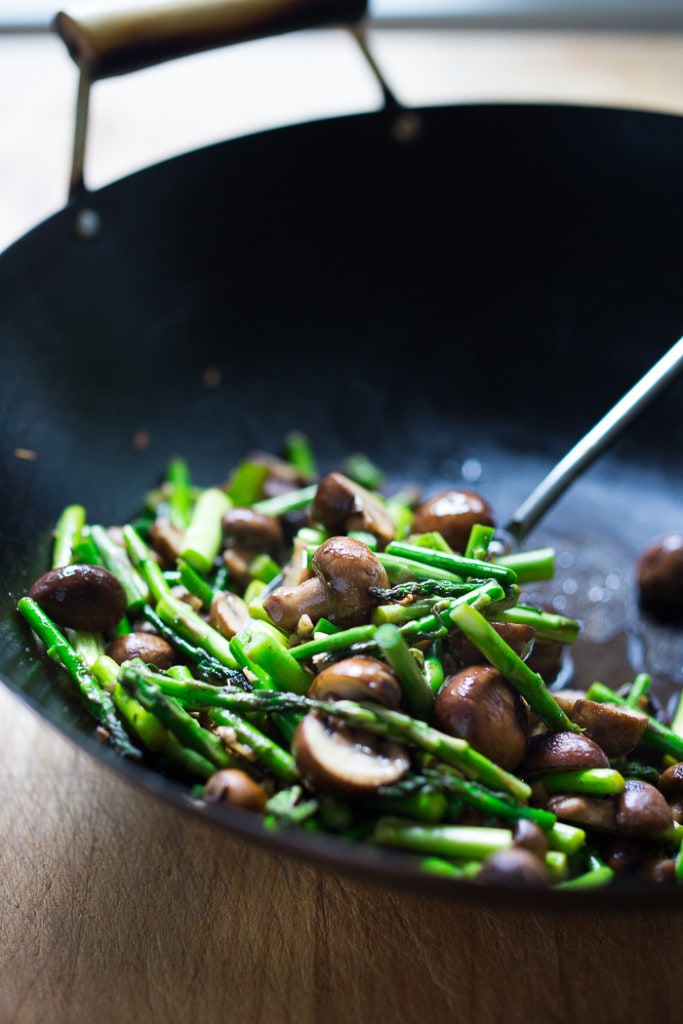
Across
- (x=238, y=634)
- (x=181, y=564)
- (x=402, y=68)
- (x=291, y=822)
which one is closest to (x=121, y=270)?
(x=181, y=564)

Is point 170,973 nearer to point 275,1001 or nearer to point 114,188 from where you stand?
point 275,1001

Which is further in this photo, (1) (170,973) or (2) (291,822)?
(1) (170,973)

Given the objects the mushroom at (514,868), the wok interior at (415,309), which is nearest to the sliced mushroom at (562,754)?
the mushroom at (514,868)

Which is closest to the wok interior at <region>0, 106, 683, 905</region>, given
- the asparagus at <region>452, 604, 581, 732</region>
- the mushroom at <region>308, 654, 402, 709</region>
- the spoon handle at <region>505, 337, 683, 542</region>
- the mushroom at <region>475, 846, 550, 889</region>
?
the spoon handle at <region>505, 337, 683, 542</region>

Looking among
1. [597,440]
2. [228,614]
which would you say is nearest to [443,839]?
[228,614]

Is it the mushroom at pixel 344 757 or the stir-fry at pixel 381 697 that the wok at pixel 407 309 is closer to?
the stir-fry at pixel 381 697

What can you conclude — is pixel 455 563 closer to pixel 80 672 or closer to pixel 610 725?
pixel 610 725

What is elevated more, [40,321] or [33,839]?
[40,321]
